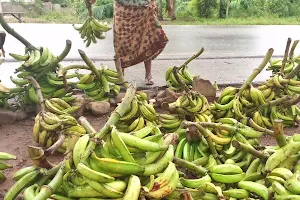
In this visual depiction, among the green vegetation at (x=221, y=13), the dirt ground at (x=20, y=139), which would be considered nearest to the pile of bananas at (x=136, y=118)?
the dirt ground at (x=20, y=139)

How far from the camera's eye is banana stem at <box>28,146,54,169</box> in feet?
6.20

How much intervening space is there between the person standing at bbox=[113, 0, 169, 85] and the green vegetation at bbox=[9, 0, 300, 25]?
11488 millimetres

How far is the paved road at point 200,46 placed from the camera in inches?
272

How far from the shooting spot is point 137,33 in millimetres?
5391

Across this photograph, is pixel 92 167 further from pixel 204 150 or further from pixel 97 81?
pixel 97 81

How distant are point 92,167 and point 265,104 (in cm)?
228

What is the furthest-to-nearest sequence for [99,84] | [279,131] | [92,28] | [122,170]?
1. [92,28]
2. [99,84]
3. [279,131]
4. [122,170]

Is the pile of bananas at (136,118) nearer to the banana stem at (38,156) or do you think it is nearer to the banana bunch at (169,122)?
the banana bunch at (169,122)

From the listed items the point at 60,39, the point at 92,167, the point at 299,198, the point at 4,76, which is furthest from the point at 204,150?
the point at 60,39

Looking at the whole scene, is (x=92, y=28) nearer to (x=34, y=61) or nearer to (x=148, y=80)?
(x=34, y=61)

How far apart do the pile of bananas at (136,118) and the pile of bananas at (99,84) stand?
110 centimetres

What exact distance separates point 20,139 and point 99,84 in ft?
3.28

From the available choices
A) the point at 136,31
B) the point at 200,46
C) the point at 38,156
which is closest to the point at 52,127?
the point at 38,156

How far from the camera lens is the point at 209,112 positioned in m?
3.57
